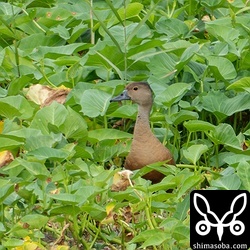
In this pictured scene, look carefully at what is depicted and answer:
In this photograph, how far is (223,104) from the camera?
718 centimetres

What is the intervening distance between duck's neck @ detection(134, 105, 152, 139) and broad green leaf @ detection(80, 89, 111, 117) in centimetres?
20

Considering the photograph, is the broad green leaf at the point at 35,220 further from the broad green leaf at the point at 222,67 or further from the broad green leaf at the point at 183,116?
the broad green leaf at the point at 222,67

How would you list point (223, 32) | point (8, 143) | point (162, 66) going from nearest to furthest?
point (8, 143)
point (162, 66)
point (223, 32)

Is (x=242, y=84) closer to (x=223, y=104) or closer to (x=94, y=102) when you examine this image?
(x=223, y=104)

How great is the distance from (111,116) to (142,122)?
19 centimetres

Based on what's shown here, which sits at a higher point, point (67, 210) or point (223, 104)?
point (67, 210)

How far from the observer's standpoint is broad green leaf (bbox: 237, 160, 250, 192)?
592 centimetres

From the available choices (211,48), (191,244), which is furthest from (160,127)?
(191,244)

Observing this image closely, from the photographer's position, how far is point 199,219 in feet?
18.9

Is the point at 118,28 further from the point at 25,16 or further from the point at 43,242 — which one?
the point at 43,242

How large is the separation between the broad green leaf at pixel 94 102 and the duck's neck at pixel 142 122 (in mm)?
201

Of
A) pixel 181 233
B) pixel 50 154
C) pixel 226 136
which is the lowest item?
pixel 226 136

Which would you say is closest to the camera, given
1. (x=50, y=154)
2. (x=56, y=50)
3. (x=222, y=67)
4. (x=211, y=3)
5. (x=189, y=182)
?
(x=189, y=182)

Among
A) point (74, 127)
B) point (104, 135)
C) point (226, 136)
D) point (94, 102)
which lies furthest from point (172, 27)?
point (74, 127)
